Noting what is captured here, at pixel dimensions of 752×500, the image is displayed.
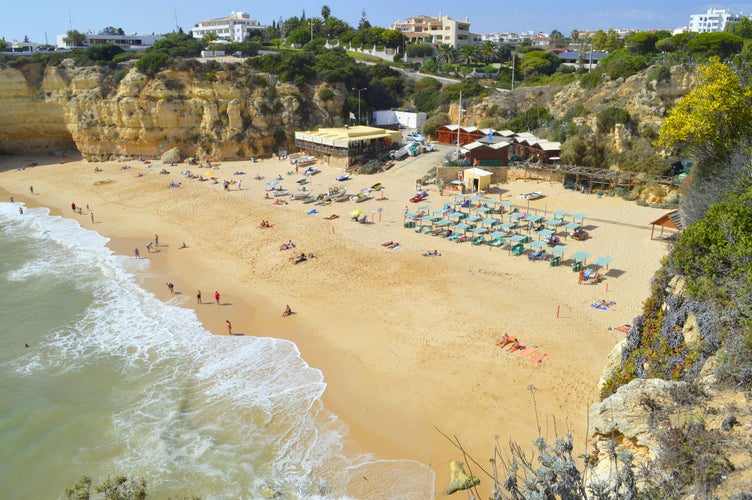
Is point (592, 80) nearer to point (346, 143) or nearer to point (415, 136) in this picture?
point (415, 136)

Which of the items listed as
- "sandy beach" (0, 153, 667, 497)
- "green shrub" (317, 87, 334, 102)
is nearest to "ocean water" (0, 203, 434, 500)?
"sandy beach" (0, 153, 667, 497)

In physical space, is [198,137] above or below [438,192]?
above

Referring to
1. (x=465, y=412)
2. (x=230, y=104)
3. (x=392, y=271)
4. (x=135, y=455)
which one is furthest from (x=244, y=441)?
(x=230, y=104)

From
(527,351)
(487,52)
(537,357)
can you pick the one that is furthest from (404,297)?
(487,52)

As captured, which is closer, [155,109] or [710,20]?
[155,109]

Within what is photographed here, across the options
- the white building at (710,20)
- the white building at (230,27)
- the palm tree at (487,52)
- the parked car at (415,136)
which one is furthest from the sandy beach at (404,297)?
the white building at (710,20)

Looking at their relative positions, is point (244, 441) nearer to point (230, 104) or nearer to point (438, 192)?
point (438, 192)

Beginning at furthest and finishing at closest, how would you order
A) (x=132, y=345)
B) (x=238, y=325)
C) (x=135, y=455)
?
(x=238, y=325)
(x=132, y=345)
(x=135, y=455)

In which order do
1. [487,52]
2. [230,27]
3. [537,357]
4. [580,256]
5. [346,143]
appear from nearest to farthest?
[537,357], [580,256], [346,143], [487,52], [230,27]
